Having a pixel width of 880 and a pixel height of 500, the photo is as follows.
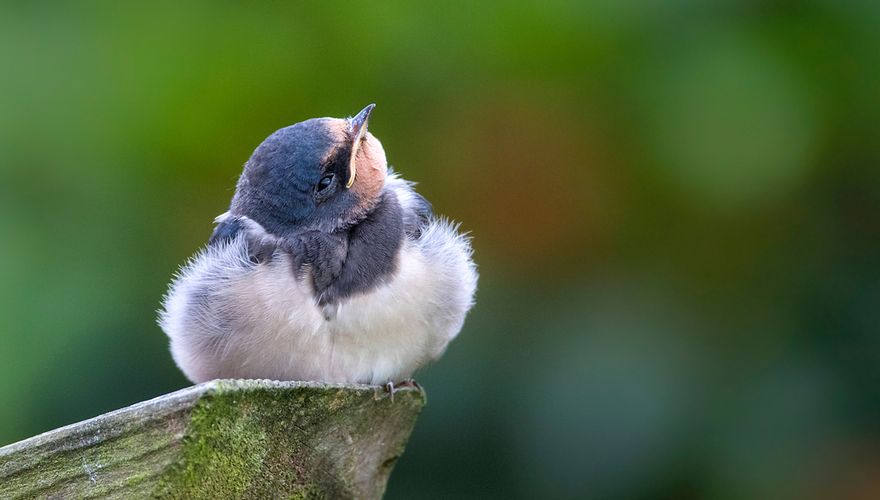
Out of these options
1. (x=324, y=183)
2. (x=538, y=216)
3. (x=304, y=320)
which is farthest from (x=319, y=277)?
(x=538, y=216)

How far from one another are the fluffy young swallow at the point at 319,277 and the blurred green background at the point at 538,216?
22 centimetres

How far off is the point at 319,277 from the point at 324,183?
0.20 m

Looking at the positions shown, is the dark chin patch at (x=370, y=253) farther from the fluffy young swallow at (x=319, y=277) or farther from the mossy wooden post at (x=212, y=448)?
the mossy wooden post at (x=212, y=448)

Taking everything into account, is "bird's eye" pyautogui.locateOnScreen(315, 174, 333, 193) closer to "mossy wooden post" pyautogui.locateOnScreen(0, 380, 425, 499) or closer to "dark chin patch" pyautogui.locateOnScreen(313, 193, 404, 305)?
"dark chin patch" pyautogui.locateOnScreen(313, 193, 404, 305)

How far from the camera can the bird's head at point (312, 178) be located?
196 cm

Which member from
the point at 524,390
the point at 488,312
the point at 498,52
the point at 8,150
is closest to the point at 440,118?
the point at 498,52

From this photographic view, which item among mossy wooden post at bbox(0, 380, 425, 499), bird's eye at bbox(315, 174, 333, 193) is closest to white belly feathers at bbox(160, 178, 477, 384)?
bird's eye at bbox(315, 174, 333, 193)

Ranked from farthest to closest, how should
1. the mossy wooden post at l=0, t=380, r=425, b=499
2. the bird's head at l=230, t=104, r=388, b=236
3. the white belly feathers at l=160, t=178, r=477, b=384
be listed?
the bird's head at l=230, t=104, r=388, b=236 < the white belly feathers at l=160, t=178, r=477, b=384 < the mossy wooden post at l=0, t=380, r=425, b=499

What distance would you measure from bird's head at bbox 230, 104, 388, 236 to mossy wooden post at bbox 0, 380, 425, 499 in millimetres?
816

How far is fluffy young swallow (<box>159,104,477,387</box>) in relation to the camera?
184 centimetres

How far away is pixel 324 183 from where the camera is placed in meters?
1.98

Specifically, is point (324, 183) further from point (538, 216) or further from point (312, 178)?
point (538, 216)

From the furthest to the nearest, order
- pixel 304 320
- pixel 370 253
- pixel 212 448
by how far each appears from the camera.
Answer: pixel 370 253, pixel 304 320, pixel 212 448

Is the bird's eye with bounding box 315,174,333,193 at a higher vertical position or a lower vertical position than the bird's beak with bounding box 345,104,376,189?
lower
